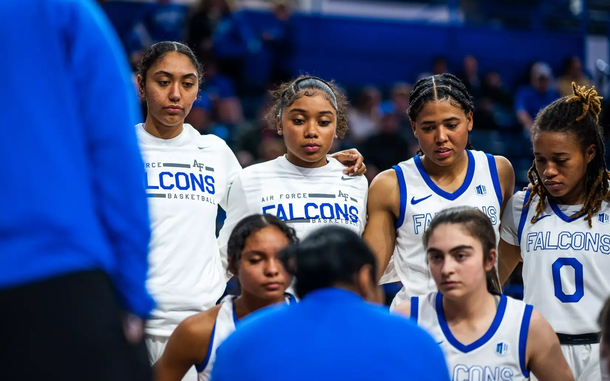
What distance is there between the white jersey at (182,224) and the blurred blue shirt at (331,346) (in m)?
1.83

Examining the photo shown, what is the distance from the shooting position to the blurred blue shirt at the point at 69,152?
5.65ft

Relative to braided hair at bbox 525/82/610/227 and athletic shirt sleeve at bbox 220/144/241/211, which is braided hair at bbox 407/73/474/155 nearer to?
braided hair at bbox 525/82/610/227

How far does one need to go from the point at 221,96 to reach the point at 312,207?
6199mm

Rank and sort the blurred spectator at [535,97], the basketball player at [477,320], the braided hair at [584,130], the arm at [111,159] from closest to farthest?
the arm at [111,159] → the basketball player at [477,320] → the braided hair at [584,130] → the blurred spectator at [535,97]

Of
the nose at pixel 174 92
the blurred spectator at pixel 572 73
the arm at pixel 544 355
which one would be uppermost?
the blurred spectator at pixel 572 73

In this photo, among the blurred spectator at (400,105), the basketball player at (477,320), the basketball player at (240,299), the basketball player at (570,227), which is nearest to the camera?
the basketball player at (477,320)

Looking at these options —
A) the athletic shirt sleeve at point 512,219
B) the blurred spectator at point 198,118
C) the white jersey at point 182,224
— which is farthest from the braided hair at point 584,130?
the blurred spectator at point 198,118

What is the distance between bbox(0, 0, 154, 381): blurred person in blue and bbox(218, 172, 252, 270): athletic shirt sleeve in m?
2.25

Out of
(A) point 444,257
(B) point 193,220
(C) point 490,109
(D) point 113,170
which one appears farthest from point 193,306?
(C) point 490,109

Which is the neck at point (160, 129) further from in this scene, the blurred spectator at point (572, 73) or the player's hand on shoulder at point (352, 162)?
the blurred spectator at point (572, 73)

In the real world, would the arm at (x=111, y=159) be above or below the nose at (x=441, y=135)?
below

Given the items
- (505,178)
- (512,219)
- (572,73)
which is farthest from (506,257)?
(572,73)

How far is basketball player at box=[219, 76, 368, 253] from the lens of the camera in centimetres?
403

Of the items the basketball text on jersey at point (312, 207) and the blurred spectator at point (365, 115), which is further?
the blurred spectator at point (365, 115)
